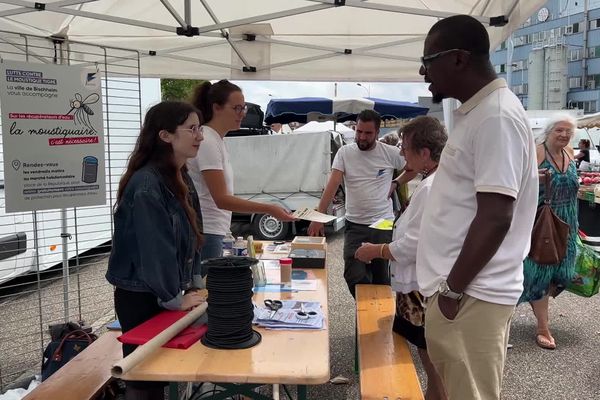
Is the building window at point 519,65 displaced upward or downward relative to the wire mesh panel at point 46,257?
upward

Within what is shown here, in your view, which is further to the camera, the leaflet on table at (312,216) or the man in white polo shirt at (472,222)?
the leaflet on table at (312,216)

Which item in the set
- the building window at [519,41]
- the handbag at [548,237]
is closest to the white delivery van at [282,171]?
the handbag at [548,237]

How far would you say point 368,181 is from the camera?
4.07m

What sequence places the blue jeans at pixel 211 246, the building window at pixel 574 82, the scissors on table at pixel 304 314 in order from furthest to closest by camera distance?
the building window at pixel 574 82, the blue jeans at pixel 211 246, the scissors on table at pixel 304 314

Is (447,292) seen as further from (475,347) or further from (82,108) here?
(82,108)

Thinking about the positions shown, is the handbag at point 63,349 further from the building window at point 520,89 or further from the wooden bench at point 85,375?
the building window at point 520,89

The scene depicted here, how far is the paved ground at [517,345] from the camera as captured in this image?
3.51m

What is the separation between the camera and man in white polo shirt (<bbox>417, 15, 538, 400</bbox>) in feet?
4.87

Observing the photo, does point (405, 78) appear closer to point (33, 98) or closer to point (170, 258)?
point (33, 98)

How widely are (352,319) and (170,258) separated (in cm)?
331

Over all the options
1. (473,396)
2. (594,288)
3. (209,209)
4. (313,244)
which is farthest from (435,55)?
(594,288)

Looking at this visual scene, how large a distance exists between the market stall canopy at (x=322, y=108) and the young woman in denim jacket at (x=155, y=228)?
8561 mm

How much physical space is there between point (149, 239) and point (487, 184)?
3.99 feet

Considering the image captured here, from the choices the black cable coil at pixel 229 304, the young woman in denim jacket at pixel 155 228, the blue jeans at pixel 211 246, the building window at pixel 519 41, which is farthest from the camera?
the building window at pixel 519 41
